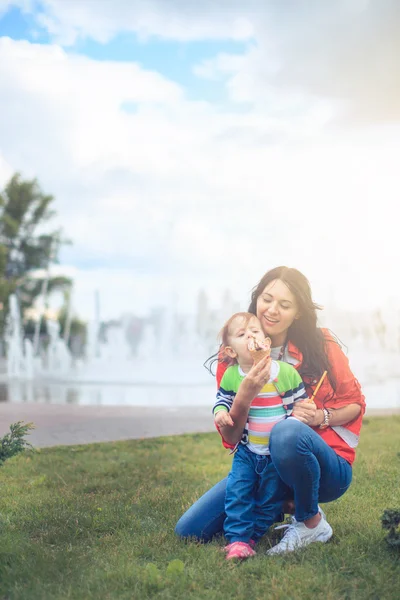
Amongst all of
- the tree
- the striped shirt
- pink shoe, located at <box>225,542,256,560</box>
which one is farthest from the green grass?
the tree

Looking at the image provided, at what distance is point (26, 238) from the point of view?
34.0m

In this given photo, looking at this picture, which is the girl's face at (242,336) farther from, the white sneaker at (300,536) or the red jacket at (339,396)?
the white sneaker at (300,536)

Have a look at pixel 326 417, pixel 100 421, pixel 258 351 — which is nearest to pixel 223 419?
pixel 258 351

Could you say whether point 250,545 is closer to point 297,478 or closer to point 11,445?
point 297,478

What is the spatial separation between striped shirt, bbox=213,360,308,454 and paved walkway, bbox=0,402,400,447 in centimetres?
367

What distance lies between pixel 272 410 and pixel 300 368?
310 mm

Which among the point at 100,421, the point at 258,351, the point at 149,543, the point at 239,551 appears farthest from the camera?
the point at 100,421

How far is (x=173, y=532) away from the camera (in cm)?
368

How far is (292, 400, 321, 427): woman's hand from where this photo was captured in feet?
10.6

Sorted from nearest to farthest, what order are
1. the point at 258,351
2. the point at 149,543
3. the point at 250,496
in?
the point at 258,351 < the point at 250,496 < the point at 149,543

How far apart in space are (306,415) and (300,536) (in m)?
0.63

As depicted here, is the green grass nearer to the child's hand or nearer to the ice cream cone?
the child's hand

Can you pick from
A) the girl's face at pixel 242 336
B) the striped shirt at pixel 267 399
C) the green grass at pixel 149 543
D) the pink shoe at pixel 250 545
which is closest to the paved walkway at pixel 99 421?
the green grass at pixel 149 543

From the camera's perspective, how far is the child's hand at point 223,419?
10.5 feet
